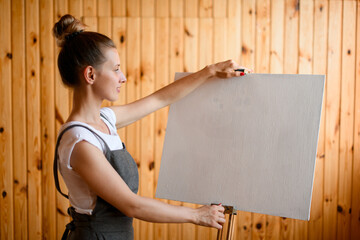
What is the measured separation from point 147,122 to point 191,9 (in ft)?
2.79

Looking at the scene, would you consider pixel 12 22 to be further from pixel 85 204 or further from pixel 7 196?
pixel 85 204

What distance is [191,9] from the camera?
2430mm

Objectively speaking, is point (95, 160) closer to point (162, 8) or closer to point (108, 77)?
point (108, 77)

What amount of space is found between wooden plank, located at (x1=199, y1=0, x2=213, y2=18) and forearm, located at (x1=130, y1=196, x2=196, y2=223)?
171 centimetres

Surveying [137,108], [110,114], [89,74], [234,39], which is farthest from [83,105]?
[234,39]

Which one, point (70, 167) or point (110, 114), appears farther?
point (110, 114)

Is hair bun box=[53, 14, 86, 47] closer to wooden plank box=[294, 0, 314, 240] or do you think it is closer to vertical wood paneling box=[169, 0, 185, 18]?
vertical wood paneling box=[169, 0, 185, 18]

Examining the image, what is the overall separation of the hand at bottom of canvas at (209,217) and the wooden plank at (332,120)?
1.62 meters

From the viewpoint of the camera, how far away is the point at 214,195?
1286 millimetres

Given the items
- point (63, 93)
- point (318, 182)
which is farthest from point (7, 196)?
point (318, 182)

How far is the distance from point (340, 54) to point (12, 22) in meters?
2.33

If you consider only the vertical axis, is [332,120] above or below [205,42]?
below

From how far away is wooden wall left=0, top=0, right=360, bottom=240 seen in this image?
2.43 meters

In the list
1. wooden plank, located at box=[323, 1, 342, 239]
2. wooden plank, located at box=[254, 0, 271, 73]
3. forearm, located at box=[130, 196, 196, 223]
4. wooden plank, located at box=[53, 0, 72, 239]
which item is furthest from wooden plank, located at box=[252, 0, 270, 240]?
forearm, located at box=[130, 196, 196, 223]
